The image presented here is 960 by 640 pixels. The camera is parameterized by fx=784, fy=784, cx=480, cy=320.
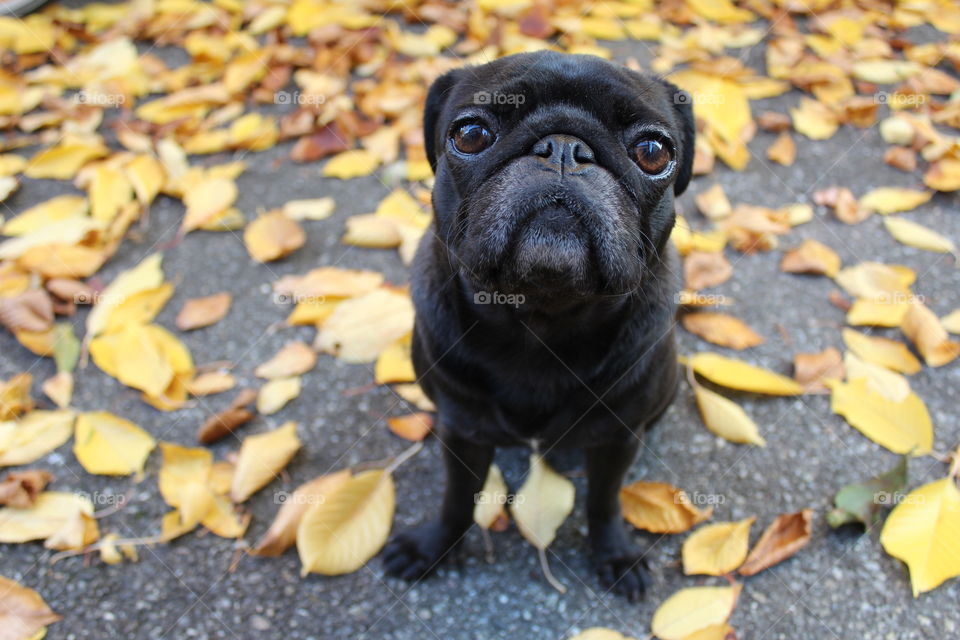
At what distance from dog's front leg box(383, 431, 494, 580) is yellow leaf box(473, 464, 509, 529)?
2.2 inches

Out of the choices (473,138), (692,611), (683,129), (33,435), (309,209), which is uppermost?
(473,138)

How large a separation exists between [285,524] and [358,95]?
235 cm

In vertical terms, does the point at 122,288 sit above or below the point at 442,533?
above

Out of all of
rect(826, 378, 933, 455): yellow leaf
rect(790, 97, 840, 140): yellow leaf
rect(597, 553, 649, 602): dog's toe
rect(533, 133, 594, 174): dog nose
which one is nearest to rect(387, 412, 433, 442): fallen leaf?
rect(597, 553, 649, 602): dog's toe

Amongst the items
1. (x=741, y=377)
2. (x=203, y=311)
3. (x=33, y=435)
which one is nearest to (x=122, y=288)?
(x=203, y=311)

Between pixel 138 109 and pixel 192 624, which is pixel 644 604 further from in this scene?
pixel 138 109

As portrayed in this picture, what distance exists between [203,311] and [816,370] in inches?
89.2

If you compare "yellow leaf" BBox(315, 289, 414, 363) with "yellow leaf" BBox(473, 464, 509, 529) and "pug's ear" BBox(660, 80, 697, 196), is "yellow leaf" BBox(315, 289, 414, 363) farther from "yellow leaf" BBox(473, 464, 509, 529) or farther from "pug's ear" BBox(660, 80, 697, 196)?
"pug's ear" BBox(660, 80, 697, 196)

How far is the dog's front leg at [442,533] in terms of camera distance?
7.08 ft

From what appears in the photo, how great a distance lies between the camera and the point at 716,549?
2240mm

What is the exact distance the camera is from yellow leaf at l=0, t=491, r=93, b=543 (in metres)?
2.29

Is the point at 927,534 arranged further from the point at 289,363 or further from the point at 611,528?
the point at 289,363

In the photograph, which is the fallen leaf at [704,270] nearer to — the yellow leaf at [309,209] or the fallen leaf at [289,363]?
the fallen leaf at [289,363]

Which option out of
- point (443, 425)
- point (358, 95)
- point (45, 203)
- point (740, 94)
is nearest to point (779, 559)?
point (443, 425)
